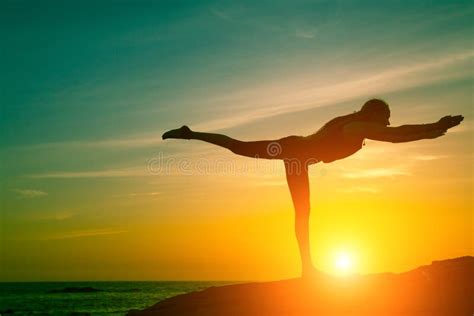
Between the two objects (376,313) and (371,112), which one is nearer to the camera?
(376,313)

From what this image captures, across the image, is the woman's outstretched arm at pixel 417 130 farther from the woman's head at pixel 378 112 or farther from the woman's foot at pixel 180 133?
the woman's foot at pixel 180 133

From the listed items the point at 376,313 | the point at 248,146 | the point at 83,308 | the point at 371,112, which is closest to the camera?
the point at 376,313

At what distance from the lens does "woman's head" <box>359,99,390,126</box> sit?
8234 millimetres

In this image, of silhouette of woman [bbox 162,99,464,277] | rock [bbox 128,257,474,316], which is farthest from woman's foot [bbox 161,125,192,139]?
rock [bbox 128,257,474,316]

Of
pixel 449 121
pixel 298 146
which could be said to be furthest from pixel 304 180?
pixel 449 121

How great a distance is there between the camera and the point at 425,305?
746cm

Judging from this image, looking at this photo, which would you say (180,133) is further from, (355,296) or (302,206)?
(355,296)

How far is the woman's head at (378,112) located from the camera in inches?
324

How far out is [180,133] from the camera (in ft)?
32.0

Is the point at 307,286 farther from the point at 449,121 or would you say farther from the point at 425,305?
the point at 449,121

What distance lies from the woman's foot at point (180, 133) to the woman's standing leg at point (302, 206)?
2.05 m

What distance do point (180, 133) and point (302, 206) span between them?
2.73 m

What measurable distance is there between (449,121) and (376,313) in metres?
2.95
